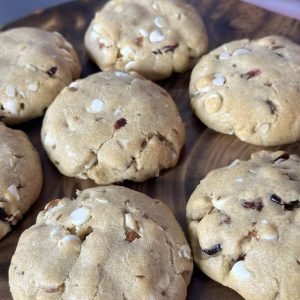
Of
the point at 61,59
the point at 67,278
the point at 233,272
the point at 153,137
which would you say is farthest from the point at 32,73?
the point at 233,272

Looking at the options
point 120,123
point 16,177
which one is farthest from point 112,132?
point 16,177

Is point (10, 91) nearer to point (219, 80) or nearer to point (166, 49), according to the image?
point (166, 49)

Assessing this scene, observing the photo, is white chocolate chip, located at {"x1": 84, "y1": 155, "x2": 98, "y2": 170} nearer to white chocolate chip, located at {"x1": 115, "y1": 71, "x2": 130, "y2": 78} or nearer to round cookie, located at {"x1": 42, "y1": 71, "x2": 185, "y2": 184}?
round cookie, located at {"x1": 42, "y1": 71, "x2": 185, "y2": 184}

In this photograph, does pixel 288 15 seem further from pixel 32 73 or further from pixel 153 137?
pixel 32 73

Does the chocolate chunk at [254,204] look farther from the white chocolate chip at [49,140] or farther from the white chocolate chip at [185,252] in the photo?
the white chocolate chip at [49,140]

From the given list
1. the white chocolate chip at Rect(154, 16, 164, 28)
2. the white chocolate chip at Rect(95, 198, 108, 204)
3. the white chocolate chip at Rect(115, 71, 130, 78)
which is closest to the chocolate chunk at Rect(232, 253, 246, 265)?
the white chocolate chip at Rect(95, 198, 108, 204)
